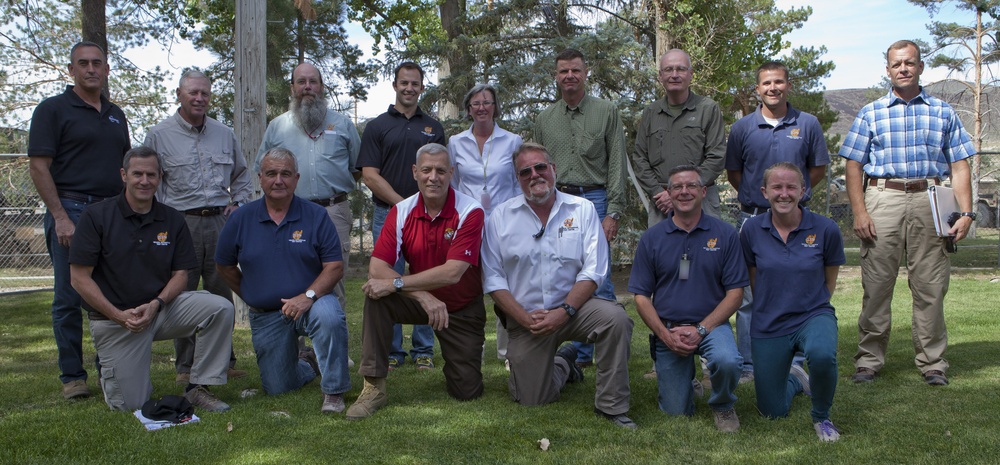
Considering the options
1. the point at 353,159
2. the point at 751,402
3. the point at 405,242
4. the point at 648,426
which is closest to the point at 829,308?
the point at 751,402

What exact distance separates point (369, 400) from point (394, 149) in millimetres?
1901

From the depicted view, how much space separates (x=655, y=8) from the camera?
1380cm

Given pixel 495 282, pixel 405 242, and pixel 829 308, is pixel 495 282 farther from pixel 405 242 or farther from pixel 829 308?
pixel 829 308

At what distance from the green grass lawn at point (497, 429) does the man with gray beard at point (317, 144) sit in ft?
4.18

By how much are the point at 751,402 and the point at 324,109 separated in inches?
137

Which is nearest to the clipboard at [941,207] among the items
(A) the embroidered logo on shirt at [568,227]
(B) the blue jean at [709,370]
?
(B) the blue jean at [709,370]

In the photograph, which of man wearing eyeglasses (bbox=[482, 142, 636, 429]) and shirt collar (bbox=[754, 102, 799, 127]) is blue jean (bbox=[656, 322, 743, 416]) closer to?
man wearing eyeglasses (bbox=[482, 142, 636, 429])

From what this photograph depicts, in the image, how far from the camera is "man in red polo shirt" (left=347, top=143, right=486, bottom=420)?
4422mm

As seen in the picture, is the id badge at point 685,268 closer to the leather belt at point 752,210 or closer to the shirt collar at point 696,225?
the shirt collar at point 696,225

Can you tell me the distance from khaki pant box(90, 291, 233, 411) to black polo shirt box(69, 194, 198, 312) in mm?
159

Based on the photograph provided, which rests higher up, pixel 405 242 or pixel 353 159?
pixel 353 159

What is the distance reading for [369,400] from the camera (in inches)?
174

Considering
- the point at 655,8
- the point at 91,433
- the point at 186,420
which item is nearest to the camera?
the point at 91,433

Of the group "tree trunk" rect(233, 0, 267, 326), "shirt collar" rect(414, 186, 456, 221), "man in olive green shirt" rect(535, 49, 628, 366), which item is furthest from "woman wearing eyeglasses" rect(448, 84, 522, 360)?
"tree trunk" rect(233, 0, 267, 326)
